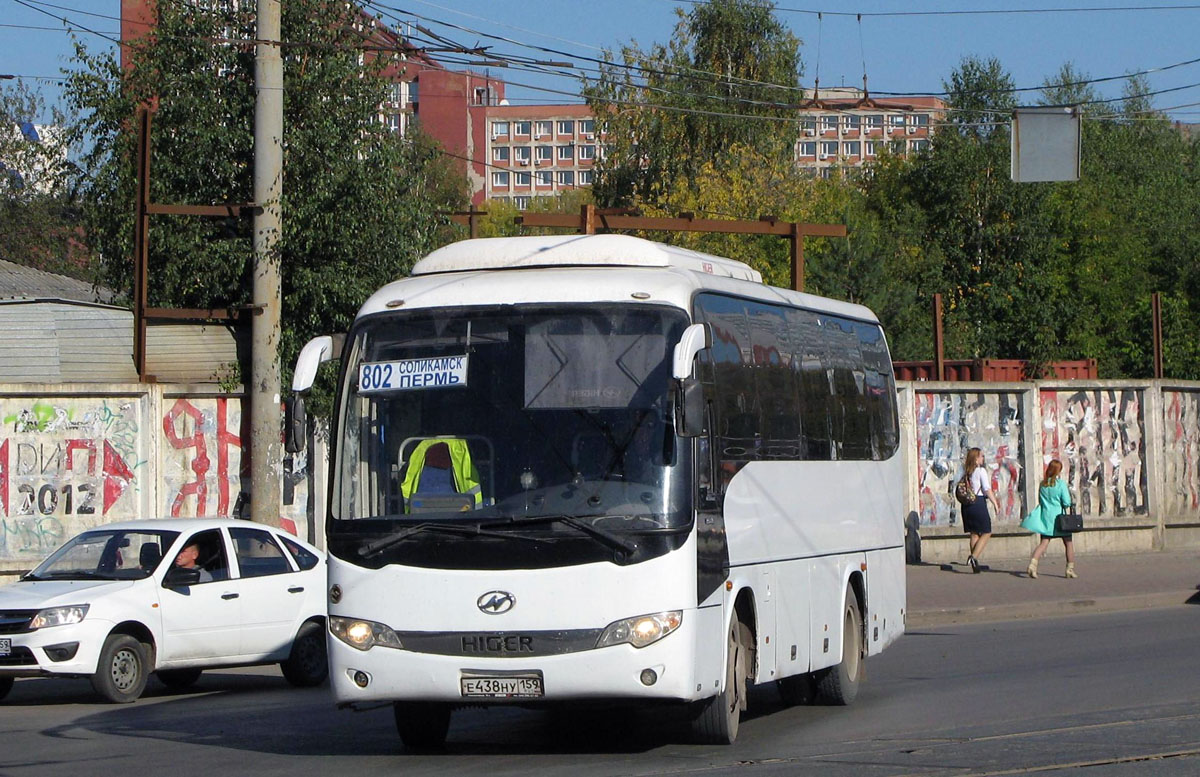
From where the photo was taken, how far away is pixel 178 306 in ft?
75.0

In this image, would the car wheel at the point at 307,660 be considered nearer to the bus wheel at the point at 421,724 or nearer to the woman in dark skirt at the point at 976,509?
the bus wheel at the point at 421,724

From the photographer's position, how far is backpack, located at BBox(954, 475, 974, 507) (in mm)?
24344

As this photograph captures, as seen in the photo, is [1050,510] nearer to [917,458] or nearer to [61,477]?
[917,458]

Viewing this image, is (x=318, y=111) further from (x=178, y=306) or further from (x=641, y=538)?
(x=641, y=538)

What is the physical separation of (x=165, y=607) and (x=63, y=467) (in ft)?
22.8

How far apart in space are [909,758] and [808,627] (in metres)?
2.55

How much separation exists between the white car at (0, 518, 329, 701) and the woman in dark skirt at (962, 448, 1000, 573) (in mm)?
11753

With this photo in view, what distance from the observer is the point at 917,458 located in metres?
25.7

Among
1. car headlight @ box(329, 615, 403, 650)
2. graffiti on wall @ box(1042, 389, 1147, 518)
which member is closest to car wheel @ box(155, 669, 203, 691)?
car headlight @ box(329, 615, 403, 650)

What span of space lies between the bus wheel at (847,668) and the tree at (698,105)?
47.1 m

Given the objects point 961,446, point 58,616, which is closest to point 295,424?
point 58,616

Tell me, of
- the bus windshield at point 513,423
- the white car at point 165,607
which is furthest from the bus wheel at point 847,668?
the white car at point 165,607

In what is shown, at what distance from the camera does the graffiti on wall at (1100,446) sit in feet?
89.0

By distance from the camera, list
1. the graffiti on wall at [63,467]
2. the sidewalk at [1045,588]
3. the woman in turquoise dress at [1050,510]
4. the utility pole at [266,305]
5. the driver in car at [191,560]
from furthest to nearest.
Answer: the woman in turquoise dress at [1050,510] < the graffiti on wall at [63,467] < the sidewalk at [1045,588] < the utility pole at [266,305] < the driver in car at [191,560]
